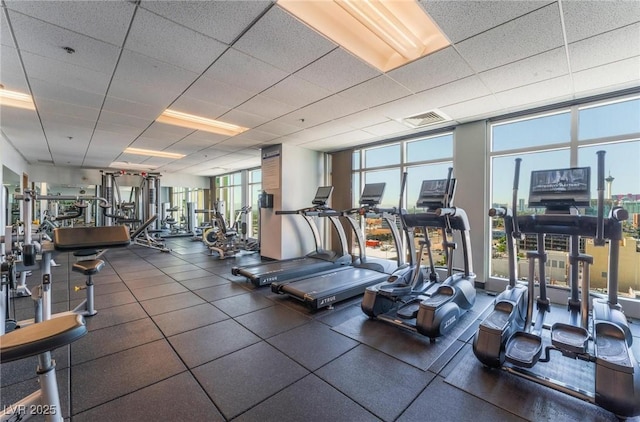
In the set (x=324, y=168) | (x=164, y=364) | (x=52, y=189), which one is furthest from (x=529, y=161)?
(x=52, y=189)

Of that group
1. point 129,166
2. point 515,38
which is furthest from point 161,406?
point 129,166

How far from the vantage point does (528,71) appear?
118 inches

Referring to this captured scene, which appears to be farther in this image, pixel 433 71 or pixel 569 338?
pixel 433 71

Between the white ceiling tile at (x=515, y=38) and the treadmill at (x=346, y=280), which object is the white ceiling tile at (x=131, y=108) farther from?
the white ceiling tile at (x=515, y=38)

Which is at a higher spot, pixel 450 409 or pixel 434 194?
pixel 434 194

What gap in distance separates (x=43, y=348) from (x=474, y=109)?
506 cm

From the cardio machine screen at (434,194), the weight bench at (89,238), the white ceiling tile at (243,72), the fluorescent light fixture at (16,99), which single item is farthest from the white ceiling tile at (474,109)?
the fluorescent light fixture at (16,99)

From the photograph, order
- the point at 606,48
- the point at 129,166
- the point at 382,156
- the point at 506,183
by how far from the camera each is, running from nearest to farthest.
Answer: the point at 606,48
the point at 506,183
the point at 382,156
the point at 129,166

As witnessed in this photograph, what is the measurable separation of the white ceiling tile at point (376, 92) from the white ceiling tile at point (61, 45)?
2.58 meters

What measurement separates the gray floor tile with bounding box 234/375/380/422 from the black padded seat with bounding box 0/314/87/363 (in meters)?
1.08

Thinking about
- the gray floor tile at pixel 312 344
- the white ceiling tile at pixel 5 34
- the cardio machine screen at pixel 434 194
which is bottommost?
the gray floor tile at pixel 312 344

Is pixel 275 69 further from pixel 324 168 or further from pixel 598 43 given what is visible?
pixel 324 168

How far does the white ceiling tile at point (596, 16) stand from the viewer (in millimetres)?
2027

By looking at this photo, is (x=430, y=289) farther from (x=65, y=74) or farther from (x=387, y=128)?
(x=65, y=74)
